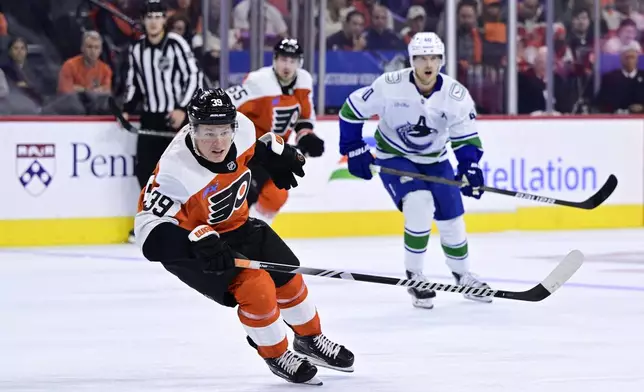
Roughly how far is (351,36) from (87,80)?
1.64 meters

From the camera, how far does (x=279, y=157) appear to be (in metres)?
3.79

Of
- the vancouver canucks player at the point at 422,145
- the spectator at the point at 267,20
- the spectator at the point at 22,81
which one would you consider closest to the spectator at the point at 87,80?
the spectator at the point at 22,81

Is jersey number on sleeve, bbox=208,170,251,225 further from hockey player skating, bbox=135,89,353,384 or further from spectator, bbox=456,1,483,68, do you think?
spectator, bbox=456,1,483,68

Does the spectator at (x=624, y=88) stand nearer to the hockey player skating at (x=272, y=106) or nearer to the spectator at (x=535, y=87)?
the spectator at (x=535, y=87)

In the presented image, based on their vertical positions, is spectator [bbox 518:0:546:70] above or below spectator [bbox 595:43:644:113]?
above

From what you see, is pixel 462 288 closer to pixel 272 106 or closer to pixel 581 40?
pixel 272 106

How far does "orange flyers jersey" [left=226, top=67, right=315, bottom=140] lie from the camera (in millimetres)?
6547

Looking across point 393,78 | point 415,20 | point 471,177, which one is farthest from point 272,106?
point 415,20

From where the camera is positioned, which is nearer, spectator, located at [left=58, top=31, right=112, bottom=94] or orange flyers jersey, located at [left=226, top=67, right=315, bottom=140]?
orange flyers jersey, located at [left=226, top=67, right=315, bottom=140]

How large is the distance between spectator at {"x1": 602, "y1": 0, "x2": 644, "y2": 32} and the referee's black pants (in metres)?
3.09

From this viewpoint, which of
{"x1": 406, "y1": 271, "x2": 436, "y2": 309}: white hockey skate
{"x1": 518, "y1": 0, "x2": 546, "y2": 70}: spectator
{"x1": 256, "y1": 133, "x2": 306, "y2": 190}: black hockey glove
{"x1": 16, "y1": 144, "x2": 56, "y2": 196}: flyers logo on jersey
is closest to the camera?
{"x1": 256, "y1": 133, "x2": 306, "y2": 190}: black hockey glove

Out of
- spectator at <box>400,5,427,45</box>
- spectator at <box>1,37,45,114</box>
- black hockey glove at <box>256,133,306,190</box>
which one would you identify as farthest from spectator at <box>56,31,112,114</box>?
black hockey glove at <box>256,133,306,190</box>

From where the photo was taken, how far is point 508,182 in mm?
8047

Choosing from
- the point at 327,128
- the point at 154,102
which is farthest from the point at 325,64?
the point at 154,102
